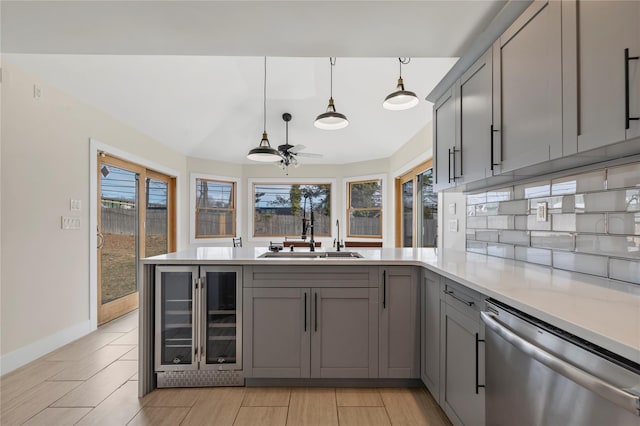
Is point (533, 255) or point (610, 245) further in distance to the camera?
point (533, 255)

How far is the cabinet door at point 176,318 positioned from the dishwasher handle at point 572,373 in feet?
6.23

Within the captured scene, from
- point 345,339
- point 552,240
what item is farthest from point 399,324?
point 552,240

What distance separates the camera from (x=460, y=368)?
1.68m

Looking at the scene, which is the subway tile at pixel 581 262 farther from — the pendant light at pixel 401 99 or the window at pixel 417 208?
the window at pixel 417 208

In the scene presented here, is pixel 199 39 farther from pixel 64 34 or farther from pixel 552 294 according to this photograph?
pixel 552 294

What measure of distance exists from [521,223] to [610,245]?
0.65m

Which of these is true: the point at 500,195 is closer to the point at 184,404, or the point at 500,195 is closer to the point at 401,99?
the point at 401,99

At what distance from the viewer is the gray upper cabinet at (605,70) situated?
1.04 meters

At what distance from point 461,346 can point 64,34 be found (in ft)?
9.68

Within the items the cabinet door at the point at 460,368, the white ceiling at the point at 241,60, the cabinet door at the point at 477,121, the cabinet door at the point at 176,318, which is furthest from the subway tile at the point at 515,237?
the cabinet door at the point at 176,318

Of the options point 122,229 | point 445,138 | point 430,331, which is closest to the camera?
point 430,331

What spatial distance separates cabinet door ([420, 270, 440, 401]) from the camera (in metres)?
2.00

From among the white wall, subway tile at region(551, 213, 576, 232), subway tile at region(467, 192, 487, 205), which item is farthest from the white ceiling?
subway tile at region(551, 213, 576, 232)

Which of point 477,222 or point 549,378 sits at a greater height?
point 477,222
